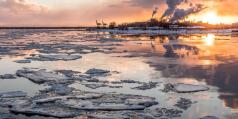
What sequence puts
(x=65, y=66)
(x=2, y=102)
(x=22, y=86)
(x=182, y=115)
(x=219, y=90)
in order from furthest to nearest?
(x=65, y=66), (x=22, y=86), (x=219, y=90), (x=2, y=102), (x=182, y=115)

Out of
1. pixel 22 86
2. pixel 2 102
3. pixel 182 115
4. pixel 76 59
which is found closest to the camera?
pixel 182 115

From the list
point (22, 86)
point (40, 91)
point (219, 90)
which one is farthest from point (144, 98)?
→ point (22, 86)

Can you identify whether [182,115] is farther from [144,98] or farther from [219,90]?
[219,90]

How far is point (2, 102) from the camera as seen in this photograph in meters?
9.35

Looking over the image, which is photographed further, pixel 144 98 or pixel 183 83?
pixel 183 83

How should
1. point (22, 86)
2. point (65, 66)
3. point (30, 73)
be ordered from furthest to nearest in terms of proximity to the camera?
1. point (65, 66)
2. point (30, 73)
3. point (22, 86)

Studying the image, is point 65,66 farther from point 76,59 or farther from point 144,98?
point 144,98

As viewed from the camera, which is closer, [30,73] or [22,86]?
[22,86]

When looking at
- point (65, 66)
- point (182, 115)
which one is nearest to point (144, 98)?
point (182, 115)

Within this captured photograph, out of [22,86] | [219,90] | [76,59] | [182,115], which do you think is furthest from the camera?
[76,59]

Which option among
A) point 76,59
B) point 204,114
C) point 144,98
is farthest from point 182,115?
point 76,59

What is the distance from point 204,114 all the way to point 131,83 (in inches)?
167

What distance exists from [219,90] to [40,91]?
16.7 ft

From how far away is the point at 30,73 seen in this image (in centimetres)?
1404
